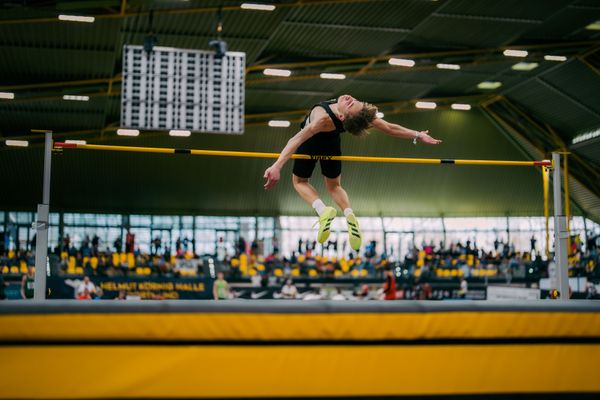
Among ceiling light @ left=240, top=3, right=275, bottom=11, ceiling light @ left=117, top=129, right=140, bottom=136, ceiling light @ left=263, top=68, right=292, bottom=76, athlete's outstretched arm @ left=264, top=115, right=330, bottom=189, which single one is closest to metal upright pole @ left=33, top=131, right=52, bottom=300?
athlete's outstretched arm @ left=264, top=115, right=330, bottom=189

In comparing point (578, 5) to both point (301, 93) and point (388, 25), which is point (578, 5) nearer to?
point (388, 25)

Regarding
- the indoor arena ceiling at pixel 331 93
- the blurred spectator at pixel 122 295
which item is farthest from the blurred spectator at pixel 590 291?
the blurred spectator at pixel 122 295

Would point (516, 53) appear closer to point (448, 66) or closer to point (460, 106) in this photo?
point (448, 66)

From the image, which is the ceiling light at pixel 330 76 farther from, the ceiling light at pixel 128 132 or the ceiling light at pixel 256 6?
the ceiling light at pixel 128 132

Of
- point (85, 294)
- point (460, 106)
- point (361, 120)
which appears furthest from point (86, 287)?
point (460, 106)

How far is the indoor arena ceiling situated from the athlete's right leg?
8.64 m

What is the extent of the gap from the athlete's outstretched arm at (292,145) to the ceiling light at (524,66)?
661 inches

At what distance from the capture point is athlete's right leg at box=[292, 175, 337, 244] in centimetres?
557

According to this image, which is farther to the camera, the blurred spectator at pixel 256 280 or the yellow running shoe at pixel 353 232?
the blurred spectator at pixel 256 280

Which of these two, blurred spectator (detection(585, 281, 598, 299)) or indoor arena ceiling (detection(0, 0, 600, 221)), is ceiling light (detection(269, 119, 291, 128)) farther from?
blurred spectator (detection(585, 281, 598, 299))

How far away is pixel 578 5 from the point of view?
16.0m

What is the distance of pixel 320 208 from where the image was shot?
19.0ft

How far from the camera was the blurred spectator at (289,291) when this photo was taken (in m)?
18.4

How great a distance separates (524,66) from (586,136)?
13.6 ft
